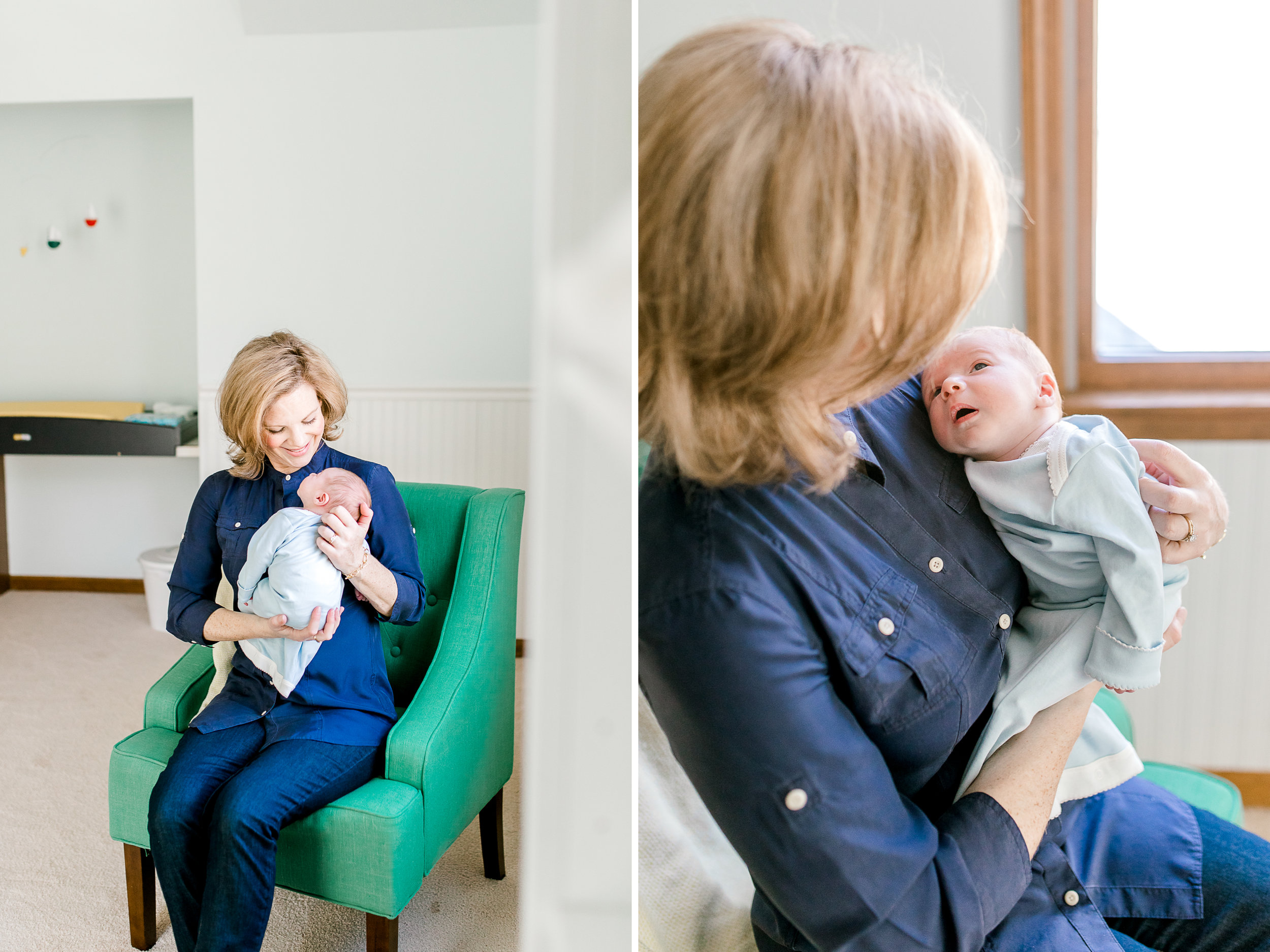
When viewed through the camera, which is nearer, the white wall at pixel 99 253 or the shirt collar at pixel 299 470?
the shirt collar at pixel 299 470

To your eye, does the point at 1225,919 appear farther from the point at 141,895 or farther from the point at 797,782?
the point at 141,895

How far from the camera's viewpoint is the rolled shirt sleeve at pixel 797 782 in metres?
0.38

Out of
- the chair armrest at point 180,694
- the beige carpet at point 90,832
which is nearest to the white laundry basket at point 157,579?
the beige carpet at point 90,832

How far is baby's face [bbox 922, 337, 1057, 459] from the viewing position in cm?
45

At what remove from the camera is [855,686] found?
1.33 ft

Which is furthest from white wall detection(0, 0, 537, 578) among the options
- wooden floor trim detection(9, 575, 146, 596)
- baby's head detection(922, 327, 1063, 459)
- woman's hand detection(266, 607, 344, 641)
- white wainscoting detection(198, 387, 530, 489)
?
baby's head detection(922, 327, 1063, 459)

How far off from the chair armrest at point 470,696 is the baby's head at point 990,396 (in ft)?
2.91

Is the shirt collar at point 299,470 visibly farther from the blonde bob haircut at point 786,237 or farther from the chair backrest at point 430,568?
the blonde bob haircut at point 786,237

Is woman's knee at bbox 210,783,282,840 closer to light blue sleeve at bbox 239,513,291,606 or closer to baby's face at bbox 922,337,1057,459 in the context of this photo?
light blue sleeve at bbox 239,513,291,606

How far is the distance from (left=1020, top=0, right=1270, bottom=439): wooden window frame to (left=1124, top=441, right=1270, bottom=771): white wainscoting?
10 centimetres

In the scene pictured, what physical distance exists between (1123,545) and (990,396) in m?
0.11

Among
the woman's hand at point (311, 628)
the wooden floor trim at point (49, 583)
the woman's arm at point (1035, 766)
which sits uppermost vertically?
the woman's arm at point (1035, 766)

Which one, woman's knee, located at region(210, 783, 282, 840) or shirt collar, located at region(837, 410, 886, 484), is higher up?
shirt collar, located at region(837, 410, 886, 484)

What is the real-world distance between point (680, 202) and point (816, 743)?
0.28 meters
